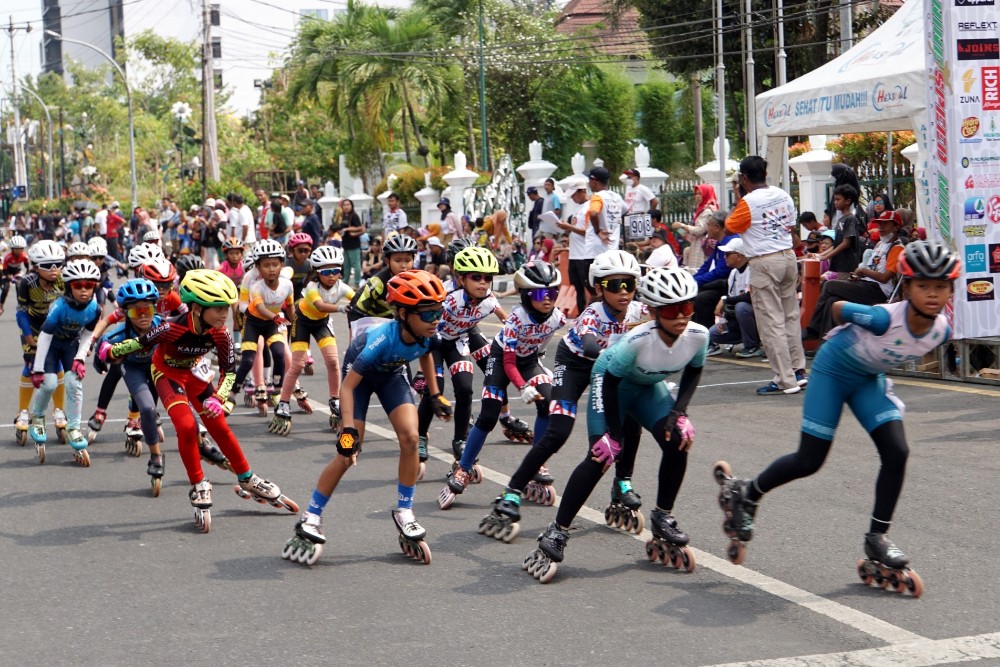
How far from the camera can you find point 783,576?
7.00 meters

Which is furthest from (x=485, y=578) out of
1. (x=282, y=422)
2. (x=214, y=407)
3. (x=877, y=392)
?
(x=282, y=422)

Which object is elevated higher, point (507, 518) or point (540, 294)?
point (540, 294)

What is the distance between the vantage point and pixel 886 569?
6.62m

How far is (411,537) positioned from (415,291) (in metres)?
1.40

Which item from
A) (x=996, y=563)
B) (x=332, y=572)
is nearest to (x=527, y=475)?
(x=332, y=572)

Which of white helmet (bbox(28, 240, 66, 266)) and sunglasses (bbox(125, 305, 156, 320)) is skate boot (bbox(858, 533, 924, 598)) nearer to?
sunglasses (bbox(125, 305, 156, 320))

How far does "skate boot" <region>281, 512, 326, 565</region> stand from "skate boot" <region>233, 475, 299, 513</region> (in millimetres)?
1315

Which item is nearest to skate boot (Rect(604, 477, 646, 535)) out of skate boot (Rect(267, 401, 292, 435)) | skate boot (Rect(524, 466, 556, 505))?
skate boot (Rect(524, 466, 556, 505))

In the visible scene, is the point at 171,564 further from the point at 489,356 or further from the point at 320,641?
the point at 489,356

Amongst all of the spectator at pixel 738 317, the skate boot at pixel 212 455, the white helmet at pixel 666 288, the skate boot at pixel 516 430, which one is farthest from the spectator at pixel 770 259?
the white helmet at pixel 666 288

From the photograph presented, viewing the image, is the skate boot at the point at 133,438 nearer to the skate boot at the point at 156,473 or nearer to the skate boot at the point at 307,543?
the skate boot at the point at 156,473

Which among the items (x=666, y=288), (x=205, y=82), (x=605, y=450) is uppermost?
(x=205, y=82)

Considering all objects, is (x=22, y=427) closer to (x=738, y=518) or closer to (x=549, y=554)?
(x=549, y=554)

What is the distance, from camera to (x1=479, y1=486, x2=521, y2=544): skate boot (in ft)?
26.5
